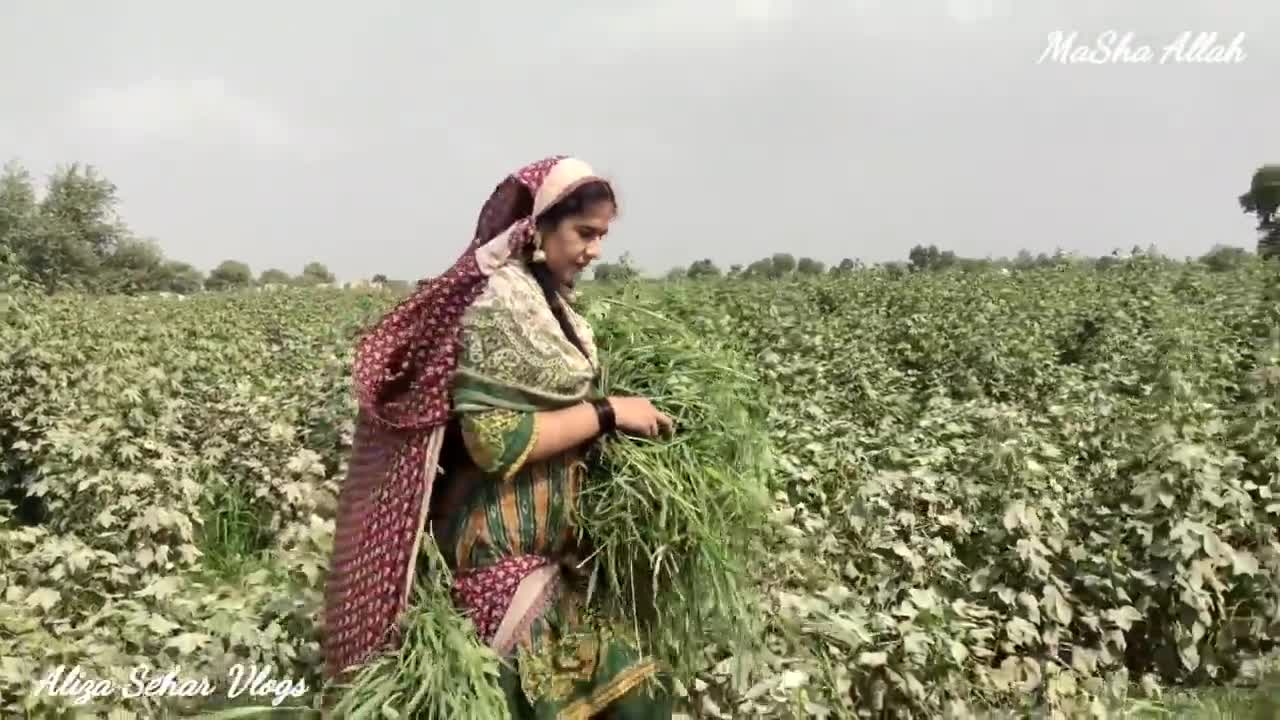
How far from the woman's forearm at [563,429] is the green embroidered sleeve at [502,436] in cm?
1

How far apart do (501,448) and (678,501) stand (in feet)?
1.06

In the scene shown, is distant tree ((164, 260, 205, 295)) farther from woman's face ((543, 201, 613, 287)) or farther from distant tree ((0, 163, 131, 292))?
woman's face ((543, 201, 613, 287))

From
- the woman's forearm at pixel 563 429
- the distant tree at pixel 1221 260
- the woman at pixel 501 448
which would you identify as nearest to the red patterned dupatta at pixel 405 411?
the woman at pixel 501 448

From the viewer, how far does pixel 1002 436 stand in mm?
3986

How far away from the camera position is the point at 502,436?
5.86 ft

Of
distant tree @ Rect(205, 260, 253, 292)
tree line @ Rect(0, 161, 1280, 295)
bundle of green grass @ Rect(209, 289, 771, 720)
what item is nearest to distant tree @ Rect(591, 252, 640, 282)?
bundle of green grass @ Rect(209, 289, 771, 720)

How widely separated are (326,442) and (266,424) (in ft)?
1.22

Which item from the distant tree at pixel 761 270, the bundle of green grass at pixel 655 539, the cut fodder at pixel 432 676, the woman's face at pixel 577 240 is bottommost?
the cut fodder at pixel 432 676

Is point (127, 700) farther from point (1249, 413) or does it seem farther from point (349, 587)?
point (1249, 413)

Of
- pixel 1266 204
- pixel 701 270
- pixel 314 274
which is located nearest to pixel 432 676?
pixel 1266 204

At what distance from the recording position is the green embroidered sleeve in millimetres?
1785

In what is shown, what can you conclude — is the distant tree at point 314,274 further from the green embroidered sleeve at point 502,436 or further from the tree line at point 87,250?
the green embroidered sleeve at point 502,436

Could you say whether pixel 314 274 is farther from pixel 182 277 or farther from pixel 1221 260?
pixel 1221 260

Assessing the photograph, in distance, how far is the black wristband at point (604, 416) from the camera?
187 centimetres
